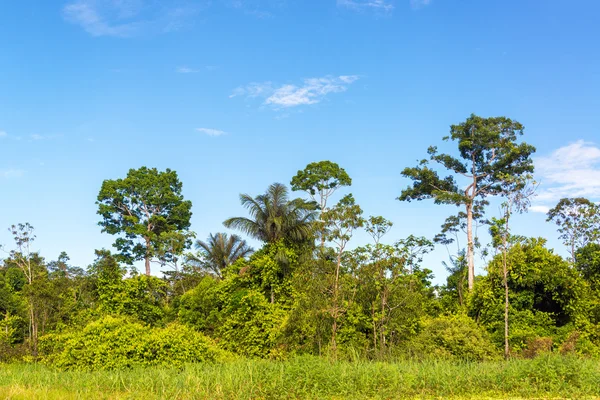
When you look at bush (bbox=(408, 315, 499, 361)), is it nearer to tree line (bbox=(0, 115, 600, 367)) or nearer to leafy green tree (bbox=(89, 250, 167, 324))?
tree line (bbox=(0, 115, 600, 367))

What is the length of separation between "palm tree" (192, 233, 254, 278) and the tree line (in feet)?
0.27

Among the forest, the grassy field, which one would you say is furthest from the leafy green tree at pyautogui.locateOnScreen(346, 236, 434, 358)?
the grassy field

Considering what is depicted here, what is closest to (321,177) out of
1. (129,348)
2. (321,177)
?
(321,177)

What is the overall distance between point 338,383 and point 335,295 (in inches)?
268

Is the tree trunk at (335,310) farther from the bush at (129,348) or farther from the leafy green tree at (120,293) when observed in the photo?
the leafy green tree at (120,293)

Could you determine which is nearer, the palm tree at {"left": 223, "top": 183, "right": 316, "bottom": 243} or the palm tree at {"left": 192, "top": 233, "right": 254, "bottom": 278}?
the palm tree at {"left": 223, "top": 183, "right": 316, "bottom": 243}

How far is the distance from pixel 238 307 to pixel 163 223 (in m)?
15.9

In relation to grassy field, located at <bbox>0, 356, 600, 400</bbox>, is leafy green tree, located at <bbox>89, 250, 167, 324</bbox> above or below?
above

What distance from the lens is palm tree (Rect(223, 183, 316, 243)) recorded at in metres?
20.9

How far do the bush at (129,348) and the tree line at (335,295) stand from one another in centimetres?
4

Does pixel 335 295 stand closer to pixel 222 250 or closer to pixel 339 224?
pixel 339 224

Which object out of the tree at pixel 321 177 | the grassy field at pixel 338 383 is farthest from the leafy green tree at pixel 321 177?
the grassy field at pixel 338 383

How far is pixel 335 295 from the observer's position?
16.1 meters

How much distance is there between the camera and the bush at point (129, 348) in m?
14.6
